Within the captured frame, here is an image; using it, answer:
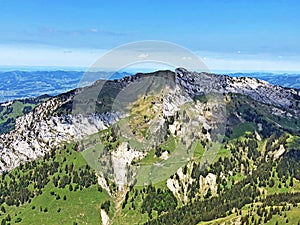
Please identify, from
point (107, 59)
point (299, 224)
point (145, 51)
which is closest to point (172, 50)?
point (145, 51)

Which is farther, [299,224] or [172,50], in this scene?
[299,224]

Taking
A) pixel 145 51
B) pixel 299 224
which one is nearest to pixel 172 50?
pixel 145 51

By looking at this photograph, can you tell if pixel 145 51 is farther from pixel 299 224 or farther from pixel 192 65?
pixel 299 224

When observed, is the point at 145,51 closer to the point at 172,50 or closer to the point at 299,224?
the point at 172,50

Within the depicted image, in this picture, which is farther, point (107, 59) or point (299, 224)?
point (299, 224)

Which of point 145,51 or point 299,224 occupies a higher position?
point 145,51

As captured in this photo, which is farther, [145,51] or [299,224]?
[299,224]

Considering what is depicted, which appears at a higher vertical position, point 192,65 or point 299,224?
point 192,65

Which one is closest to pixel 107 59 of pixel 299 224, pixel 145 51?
pixel 145 51
